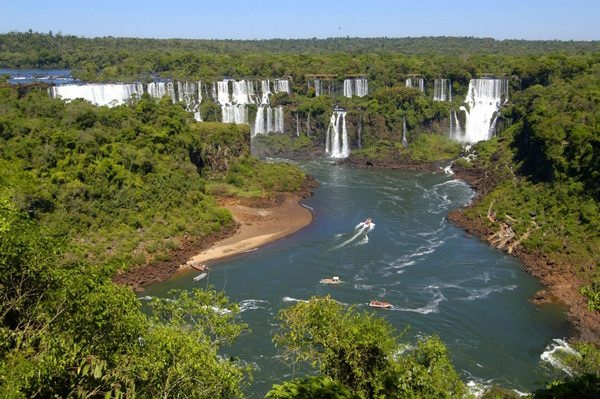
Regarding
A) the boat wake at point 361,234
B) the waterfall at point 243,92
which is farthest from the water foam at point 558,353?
the waterfall at point 243,92

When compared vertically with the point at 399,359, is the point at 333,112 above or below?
above

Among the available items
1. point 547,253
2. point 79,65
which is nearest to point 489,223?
point 547,253

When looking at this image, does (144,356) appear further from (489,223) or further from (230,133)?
(230,133)

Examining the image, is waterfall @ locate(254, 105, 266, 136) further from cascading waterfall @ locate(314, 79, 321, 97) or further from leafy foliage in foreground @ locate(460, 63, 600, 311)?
leafy foliage in foreground @ locate(460, 63, 600, 311)

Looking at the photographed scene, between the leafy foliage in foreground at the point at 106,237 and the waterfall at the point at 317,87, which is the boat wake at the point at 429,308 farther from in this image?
the waterfall at the point at 317,87

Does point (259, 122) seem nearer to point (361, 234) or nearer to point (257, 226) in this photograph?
point (257, 226)

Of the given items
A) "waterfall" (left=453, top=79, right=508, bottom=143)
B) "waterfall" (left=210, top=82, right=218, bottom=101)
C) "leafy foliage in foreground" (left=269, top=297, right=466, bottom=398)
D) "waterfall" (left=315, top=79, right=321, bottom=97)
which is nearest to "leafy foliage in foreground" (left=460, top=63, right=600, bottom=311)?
"waterfall" (left=453, top=79, right=508, bottom=143)

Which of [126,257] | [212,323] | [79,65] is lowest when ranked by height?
[126,257]
